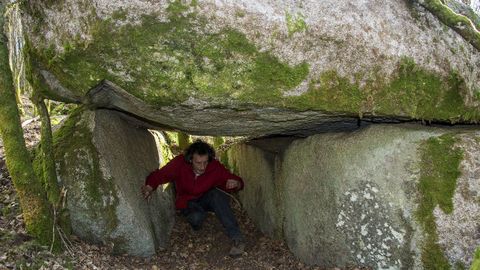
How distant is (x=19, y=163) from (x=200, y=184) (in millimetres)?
3286

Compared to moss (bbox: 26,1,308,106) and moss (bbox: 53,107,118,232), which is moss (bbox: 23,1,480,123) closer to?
moss (bbox: 26,1,308,106)

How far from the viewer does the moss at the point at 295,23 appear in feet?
14.6

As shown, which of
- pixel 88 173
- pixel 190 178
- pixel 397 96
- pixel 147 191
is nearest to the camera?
pixel 397 96

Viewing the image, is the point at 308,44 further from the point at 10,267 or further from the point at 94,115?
the point at 10,267

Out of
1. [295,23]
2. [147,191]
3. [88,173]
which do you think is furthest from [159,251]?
[295,23]

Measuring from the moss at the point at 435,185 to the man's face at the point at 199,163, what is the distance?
3.43m

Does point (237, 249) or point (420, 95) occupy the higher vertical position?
point (420, 95)

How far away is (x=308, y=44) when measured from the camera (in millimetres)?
4500

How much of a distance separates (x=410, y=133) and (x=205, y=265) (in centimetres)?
336

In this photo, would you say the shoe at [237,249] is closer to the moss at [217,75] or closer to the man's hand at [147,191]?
the man's hand at [147,191]

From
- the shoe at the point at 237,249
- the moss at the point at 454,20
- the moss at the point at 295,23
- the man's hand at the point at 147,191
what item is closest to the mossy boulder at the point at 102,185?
the man's hand at the point at 147,191

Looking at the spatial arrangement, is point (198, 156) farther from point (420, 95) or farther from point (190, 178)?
point (420, 95)

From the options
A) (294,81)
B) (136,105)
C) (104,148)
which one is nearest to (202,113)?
(136,105)

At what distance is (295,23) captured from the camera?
4.45 metres
